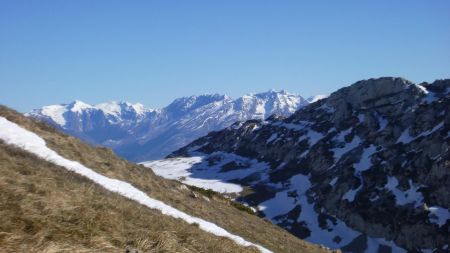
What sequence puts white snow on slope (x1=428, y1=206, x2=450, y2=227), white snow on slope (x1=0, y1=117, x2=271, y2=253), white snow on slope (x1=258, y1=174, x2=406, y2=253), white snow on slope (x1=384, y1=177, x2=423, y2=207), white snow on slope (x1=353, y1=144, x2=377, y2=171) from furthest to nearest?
white snow on slope (x1=353, y1=144, x2=377, y2=171) → white snow on slope (x1=384, y1=177, x2=423, y2=207) → white snow on slope (x1=258, y1=174, x2=406, y2=253) → white snow on slope (x1=428, y1=206, x2=450, y2=227) → white snow on slope (x1=0, y1=117, x2=271, y2=253)

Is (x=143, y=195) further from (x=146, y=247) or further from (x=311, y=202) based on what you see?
(x=311, y=202)

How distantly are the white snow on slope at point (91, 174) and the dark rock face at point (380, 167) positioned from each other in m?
89.6

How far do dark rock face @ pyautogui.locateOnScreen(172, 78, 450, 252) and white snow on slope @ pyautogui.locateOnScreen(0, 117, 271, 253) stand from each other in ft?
294

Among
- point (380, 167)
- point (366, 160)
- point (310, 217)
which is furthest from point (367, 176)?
point (310, 217)

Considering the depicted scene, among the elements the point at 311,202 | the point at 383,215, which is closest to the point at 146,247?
the point at 383,215

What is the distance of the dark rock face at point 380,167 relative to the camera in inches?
4574

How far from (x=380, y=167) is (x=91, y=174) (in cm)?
12474

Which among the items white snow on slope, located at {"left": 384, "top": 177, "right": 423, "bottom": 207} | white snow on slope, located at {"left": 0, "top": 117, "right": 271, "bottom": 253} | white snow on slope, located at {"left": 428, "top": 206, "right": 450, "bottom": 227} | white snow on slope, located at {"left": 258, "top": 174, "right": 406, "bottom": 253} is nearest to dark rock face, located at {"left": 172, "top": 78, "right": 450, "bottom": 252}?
white snow on slope, located at {"left": 384, "top": 177, "right": 423, "bottom": 207}

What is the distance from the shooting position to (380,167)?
14050 centimetres

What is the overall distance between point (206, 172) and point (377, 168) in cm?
7512

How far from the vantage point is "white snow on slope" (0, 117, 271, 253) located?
26.2 metres

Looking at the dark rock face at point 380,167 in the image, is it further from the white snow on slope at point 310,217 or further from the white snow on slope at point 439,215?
the white snow on slope at point 310,217

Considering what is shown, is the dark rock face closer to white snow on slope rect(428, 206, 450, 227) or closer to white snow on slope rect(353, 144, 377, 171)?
white snow on slope rect(353, 144, 377, 171)

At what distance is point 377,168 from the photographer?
141 meters
